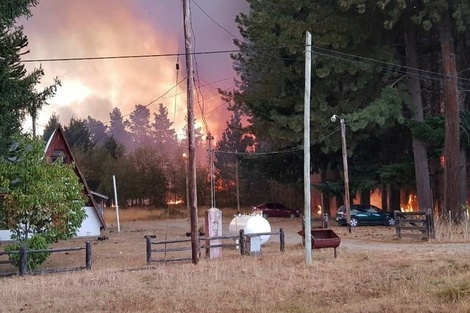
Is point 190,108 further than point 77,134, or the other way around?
point 77,134

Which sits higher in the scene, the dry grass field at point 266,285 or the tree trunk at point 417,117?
the tree trunk at point 417,117

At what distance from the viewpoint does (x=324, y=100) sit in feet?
122

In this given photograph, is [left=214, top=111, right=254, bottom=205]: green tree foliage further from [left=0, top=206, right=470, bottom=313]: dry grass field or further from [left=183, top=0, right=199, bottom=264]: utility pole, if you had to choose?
[left=0, top=206, right=470, bottom=313]: dry grass field

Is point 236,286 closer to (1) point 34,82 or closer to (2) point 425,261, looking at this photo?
(2) point 425,261

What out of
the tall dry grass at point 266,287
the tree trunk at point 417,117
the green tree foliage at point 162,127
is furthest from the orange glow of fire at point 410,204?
the green tree foliage at point 162,127

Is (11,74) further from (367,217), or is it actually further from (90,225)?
(367,217)

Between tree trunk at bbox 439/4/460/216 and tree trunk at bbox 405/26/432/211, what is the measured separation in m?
4.11

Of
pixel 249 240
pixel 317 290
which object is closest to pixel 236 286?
pixel 317 290

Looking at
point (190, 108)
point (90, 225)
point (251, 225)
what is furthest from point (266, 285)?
point (90, 225)

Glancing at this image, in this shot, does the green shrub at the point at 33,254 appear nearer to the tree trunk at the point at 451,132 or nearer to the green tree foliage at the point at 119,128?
the tree trunk at the point at 451,132

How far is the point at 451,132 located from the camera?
31.6m

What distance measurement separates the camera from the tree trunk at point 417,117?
1406 inches

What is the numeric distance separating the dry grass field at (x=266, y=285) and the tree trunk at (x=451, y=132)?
38.4 feet

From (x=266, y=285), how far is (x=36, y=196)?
9461 mm
